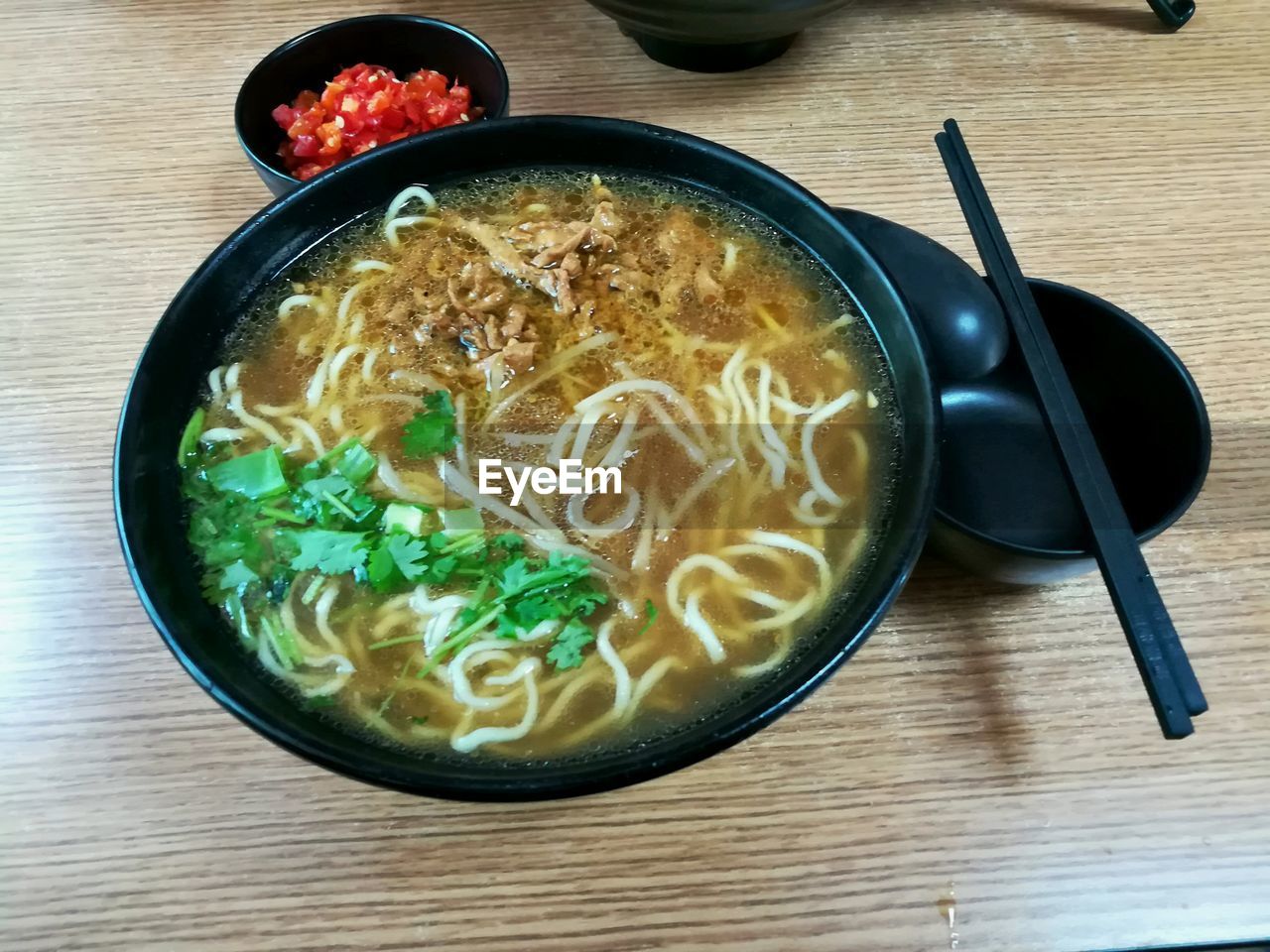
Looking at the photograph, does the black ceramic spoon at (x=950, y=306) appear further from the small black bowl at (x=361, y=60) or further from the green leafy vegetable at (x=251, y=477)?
the green leafy vegetable at (x=251, y=477)

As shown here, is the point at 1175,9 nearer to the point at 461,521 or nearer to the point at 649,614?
the point at 649,614

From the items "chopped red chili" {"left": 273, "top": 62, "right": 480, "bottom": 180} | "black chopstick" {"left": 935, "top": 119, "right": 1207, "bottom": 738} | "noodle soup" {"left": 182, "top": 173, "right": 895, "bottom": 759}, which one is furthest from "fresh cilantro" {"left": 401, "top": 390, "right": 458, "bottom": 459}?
"black chopstick" {"left": 935, "top": 119, "right": 1207, "bottom": 738}

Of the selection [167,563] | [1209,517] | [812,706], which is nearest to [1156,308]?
[1209,517]

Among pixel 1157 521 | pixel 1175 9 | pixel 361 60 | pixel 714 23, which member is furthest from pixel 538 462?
pixel 1175 9

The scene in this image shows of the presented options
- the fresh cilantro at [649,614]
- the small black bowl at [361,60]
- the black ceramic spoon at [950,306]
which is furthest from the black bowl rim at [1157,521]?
the small black bowl at [361,60]

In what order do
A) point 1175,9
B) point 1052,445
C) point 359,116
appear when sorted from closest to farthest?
point 1052,445
point 359,116
point 1175,9

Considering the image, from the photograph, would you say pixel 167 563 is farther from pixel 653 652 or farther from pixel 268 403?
pixel 653 652
